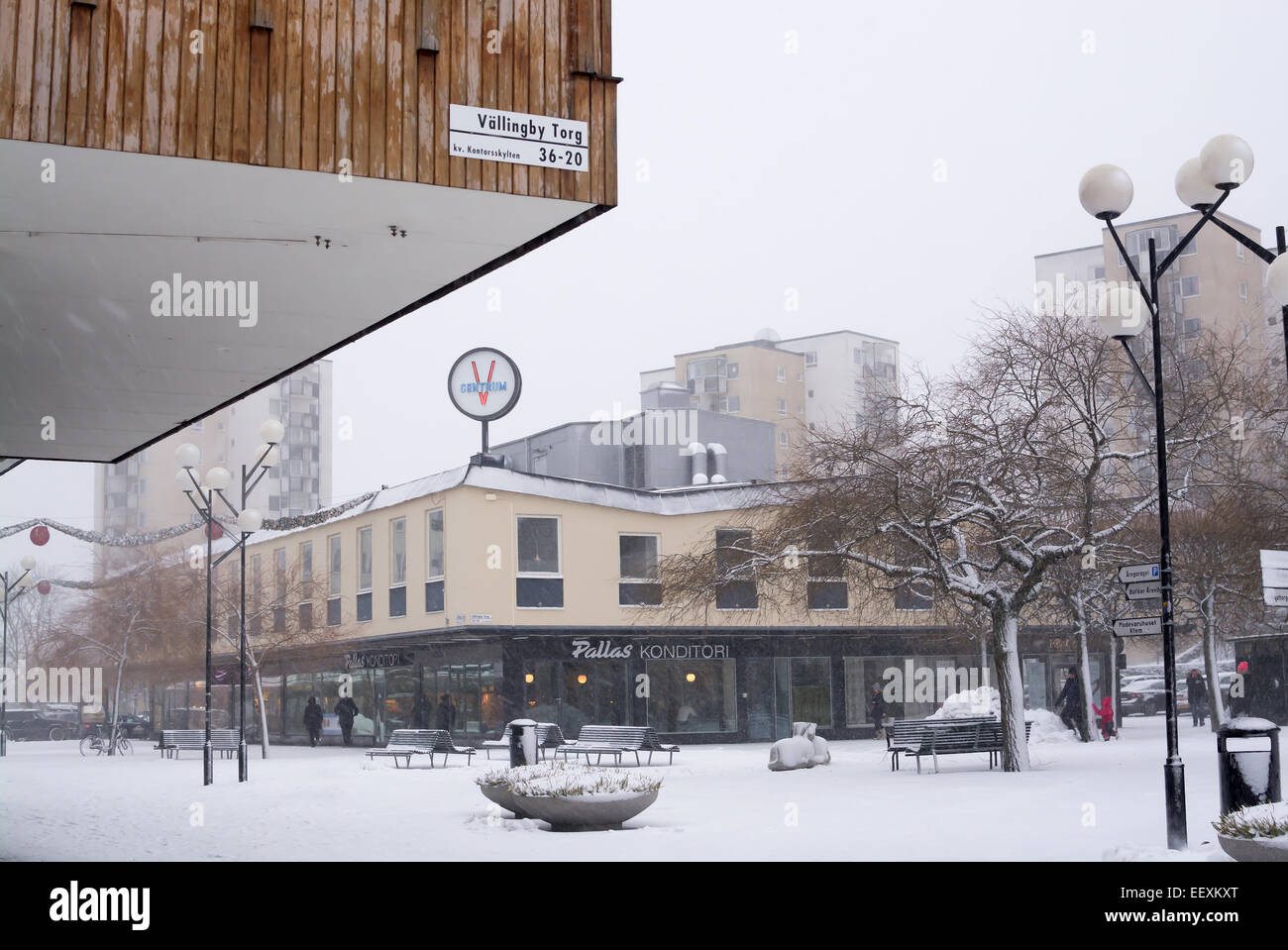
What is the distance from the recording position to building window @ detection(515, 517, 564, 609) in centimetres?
3541

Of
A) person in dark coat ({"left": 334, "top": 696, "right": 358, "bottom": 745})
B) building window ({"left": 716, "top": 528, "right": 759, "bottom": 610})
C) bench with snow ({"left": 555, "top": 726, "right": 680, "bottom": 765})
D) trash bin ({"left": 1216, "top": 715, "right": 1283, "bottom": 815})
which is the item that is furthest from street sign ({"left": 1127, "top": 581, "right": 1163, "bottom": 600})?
person in dark coat ({"left": 334, "top": 696, "right": 358, "bottom": 745})

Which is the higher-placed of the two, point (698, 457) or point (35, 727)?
point (698, 457)

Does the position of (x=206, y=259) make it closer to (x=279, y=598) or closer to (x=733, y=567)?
(x=733, y=567)

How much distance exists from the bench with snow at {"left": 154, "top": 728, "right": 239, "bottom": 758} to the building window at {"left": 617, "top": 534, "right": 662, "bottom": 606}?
1046 centimetres

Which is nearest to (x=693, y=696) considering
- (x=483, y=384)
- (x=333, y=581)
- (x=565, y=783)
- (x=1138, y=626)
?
(x=483, y=384)

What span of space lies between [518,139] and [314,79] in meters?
1.37

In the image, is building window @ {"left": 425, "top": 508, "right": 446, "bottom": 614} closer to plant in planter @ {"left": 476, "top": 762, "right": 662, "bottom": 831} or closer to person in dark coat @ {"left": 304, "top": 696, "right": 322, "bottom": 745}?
person in dark coat @ {"left": 304, "top": 696, "right": 322, "bottom": 745}

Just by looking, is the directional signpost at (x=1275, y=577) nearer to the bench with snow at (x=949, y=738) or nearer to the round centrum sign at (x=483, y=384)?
the bench with snow at (x=949, y=738)

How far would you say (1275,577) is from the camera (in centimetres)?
1277

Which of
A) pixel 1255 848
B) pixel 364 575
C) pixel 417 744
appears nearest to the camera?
pixel 1255 848

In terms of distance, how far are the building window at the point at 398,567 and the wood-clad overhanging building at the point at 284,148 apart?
26205mm

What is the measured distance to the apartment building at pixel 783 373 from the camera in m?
92.2

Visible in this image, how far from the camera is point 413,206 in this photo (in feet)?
30.5
